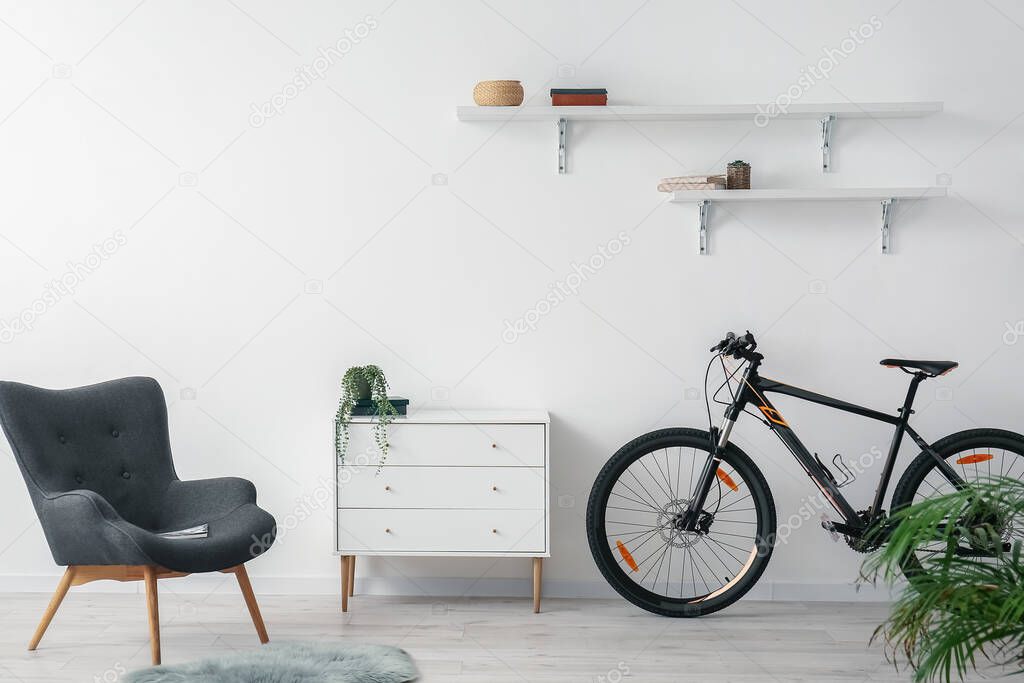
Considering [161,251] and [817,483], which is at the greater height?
[161,251]

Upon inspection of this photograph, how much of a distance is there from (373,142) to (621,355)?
131 centimetres

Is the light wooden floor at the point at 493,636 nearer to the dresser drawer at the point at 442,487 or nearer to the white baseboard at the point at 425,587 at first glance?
the white baseboard at the point at 425,587

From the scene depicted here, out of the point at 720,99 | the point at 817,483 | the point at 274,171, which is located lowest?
the point at 817,483

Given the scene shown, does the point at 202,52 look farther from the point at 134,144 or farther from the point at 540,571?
the point at 540,571

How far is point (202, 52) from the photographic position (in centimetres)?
344

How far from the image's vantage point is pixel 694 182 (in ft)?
10.7

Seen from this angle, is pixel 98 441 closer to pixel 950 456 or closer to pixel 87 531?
pixel 87 531

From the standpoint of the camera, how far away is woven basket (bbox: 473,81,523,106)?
327 centimetres

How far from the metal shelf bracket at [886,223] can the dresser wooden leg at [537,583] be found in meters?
1.82

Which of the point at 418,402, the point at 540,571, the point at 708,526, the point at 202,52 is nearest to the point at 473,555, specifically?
the point at 540,571

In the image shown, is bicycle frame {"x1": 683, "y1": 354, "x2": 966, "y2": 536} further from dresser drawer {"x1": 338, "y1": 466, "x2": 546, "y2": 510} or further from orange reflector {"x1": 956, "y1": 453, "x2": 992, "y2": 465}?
dresser drawer {"x1": 338, "y1": 466, "x2": 546, "y2": 510}

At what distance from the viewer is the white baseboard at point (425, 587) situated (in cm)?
342

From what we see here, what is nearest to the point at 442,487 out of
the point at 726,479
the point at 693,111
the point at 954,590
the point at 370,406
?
the point at 370,406

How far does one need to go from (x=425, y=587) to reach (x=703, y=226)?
71.5 inches
